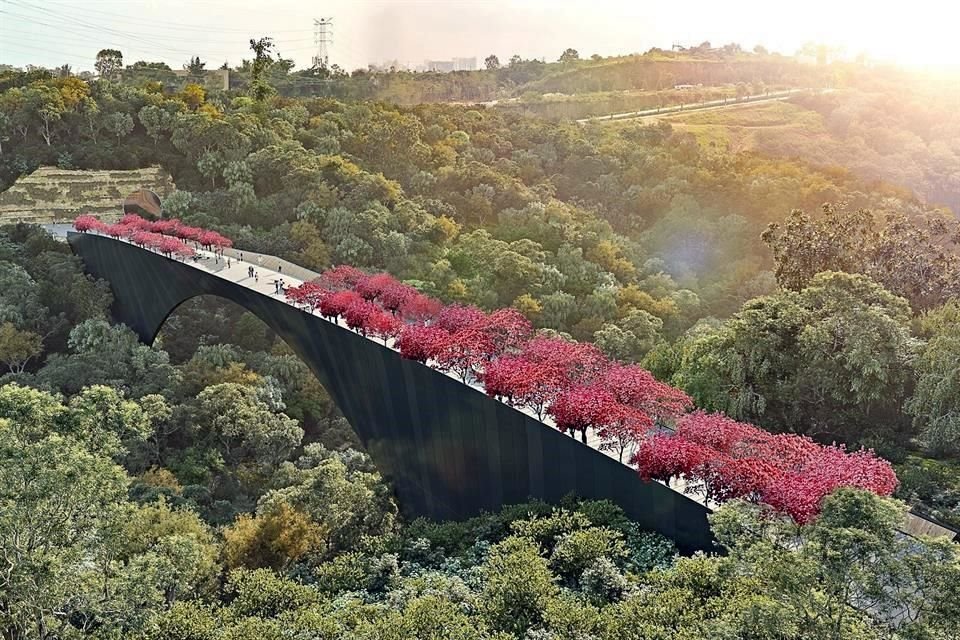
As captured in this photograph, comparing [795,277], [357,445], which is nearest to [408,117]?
[357,445]

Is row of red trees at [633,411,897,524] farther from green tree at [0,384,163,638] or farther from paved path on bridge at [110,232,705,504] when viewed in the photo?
green tree at [0,384,163,638]

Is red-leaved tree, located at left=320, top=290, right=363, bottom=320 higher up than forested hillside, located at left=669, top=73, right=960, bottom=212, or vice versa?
forested hillside, located at left=669, top=73, right=960, bottom=212

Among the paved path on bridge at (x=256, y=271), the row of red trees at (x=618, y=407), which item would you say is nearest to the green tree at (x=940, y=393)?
the row of red trees at (x=618, y=407)

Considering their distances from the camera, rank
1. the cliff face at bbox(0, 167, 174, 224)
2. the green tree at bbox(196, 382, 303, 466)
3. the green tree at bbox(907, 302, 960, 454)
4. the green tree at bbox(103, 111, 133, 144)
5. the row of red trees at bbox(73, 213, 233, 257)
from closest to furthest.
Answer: the green tree at bbox(907, 302, 960, 454)
the green tree at bbox(196, 382, 303, 466)
the row of red trees at bbox(73, 213, 233, 257)
the cliff face at bbox(0, 167, 174, 224)
the green tree at bbox(103, 111, 133, 144)

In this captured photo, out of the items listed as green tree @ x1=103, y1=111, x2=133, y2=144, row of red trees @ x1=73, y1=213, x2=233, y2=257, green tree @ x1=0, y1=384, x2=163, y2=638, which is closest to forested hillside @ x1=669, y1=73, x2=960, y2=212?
row of red trees @ x1=73, y1=213, x2=233, y2=257

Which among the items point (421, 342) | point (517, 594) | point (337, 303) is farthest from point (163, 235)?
point (517, 594)

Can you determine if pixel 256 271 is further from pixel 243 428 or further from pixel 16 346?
pixel 16 346
